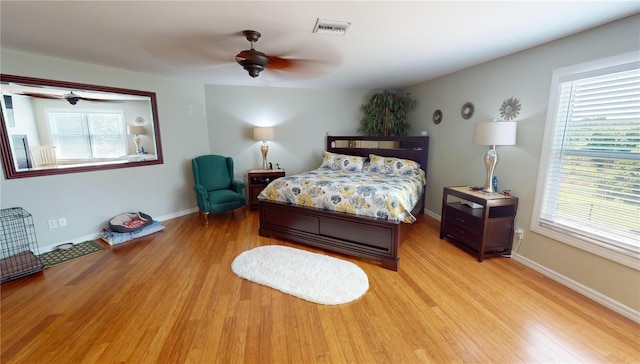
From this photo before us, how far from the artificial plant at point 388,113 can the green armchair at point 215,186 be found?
2783 mm

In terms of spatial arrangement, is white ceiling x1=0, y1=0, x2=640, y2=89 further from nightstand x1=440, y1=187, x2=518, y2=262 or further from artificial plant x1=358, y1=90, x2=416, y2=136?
nightstand x1=440, y1=187, x2=518, y2=262

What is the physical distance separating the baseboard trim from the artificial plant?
2945 mm

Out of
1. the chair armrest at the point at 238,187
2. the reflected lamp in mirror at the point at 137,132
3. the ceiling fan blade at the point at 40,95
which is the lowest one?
the chair armrest at the point at 238,187

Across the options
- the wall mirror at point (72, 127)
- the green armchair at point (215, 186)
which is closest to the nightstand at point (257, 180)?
the green armchair at point (215, 186)

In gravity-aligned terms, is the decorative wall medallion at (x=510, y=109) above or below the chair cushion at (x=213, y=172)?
above

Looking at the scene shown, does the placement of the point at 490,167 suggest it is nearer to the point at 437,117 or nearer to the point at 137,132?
the point at 437,117

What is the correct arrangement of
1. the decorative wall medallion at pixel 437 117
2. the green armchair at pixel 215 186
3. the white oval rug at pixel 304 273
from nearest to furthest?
the white oval rug at pixel 304 273
the green armchair at pixel 215 186
the decorative wall medallion at pixel 437 117

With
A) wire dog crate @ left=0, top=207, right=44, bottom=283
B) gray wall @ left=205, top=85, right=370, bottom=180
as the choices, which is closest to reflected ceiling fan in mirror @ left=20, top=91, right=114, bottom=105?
wire dog crate @ left=0, top=207, right=44, bottom=283

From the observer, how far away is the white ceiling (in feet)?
6.01

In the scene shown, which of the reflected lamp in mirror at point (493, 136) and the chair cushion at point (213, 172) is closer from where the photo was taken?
the reflected lamp in mirror at point (493, 136)

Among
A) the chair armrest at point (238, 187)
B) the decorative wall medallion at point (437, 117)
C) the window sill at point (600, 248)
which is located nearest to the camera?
the window sill at point (600, 248)

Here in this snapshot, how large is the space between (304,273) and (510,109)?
2.96m

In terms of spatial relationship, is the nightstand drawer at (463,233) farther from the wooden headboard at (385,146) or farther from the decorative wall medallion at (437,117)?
the decorative wall medallion at (437,117)

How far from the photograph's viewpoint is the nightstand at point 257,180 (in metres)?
4.62
